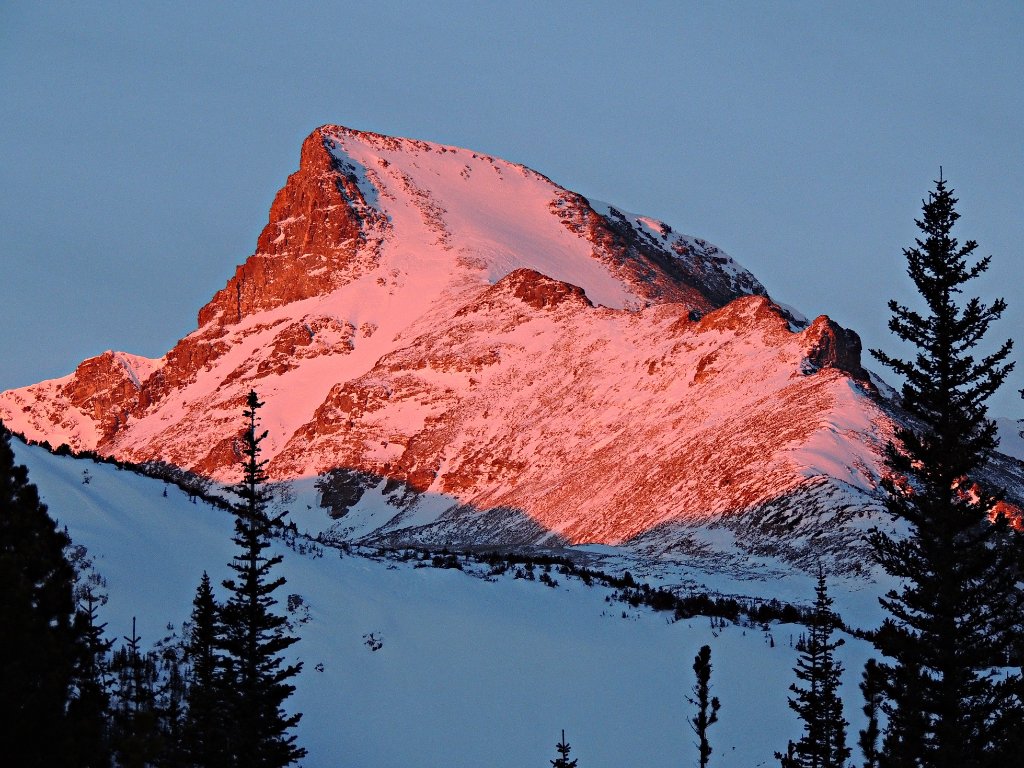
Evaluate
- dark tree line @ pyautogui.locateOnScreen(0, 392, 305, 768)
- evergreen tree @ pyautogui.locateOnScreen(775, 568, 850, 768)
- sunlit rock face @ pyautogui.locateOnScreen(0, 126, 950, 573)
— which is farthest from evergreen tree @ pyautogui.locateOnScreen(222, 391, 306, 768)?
sunlit rock face @ pyautogui.locateOnScreen(0, 126, 950, 573)

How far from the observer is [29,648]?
12.8 metres

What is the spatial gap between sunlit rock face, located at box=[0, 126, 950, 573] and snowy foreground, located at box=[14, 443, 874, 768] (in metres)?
32.7

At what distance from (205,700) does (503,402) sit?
358 ft

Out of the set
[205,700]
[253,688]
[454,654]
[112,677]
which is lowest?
[205,700]

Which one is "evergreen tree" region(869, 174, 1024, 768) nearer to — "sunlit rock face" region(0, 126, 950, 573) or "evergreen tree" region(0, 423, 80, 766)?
"evergreen tree" region(0, 423, 80, 766)

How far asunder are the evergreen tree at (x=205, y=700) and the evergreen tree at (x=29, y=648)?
3.23 meters

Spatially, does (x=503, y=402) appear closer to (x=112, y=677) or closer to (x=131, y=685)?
(x=112, y=677)

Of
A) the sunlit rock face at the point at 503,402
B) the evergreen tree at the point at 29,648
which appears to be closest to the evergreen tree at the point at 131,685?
the evergreen tree at the point at 29,648

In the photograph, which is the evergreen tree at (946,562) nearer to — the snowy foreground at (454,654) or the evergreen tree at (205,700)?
the snowy foreground at (454,654)

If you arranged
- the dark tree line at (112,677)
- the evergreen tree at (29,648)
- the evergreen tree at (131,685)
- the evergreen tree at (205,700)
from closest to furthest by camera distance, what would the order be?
1. the evergreen tree at (29,648)
2. the dark tree line at (112,677)
3. the evergreen tree at (205,700)
4. the evergreen tree at (131,685)

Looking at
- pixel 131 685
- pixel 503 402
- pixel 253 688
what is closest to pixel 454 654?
pixel 131 685

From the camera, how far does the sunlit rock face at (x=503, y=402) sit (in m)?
76.2

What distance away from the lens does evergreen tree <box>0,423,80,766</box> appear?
40.3 feet

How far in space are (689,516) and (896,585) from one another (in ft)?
77.1
